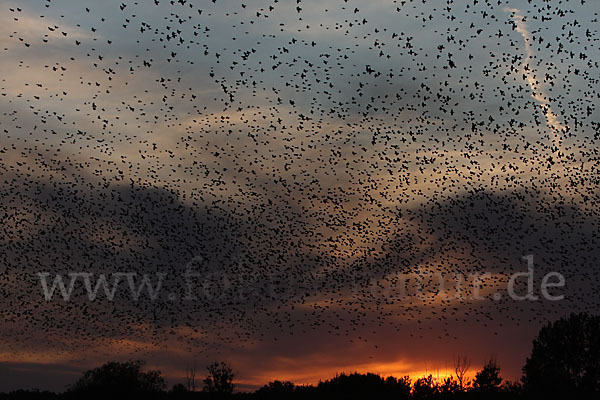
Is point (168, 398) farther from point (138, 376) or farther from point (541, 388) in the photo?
point (541, 388)

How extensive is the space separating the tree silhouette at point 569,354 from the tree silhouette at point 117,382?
43.1m

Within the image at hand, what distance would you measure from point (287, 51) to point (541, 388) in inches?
1306

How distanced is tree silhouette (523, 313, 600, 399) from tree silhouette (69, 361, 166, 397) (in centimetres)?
4306

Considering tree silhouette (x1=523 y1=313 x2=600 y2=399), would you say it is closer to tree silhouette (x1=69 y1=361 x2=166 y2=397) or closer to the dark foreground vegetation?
the dark foreground vegetation

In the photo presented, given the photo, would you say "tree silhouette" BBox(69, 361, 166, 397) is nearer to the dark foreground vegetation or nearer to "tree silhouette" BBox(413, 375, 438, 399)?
the dark foreground vegetation

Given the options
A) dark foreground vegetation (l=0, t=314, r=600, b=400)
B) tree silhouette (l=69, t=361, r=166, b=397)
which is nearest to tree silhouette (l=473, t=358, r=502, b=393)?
dark foreground vegetation (l=0, t=314, r=600, b=400)

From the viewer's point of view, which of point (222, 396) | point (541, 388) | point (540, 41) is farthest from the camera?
point (222, 396)

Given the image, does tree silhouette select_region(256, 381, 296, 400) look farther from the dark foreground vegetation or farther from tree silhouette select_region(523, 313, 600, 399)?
tree silhouette select_region(523, 313, 600, 399)

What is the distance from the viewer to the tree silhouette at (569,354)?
61.6 m

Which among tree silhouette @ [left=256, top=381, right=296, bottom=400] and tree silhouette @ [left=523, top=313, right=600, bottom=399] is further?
tree silhouette @ [left=256, top=381, right=296, bottom=400]

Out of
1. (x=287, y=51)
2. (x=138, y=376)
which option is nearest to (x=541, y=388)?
(x=287, y=51)

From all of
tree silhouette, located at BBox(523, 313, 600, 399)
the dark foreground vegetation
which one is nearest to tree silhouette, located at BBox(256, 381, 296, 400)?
the dark foreground vegetation

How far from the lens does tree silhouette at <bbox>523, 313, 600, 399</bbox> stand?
61.6m

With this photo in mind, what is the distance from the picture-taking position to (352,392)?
7738cm
